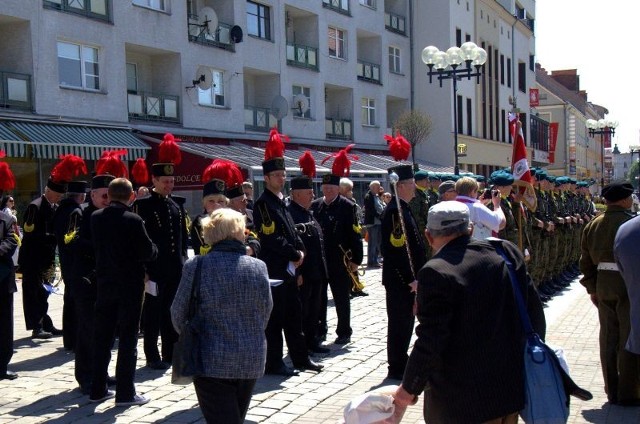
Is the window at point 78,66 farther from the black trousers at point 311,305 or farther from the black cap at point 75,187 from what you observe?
the black trousers at point 311,305

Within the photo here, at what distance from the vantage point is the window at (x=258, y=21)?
1155 inches

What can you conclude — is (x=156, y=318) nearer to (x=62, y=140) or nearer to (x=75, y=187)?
(x=75, y=187)

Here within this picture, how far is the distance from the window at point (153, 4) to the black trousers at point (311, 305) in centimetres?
1780

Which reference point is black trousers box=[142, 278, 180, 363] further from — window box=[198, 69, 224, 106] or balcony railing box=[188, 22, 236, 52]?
balcony railing box=[188, 22, 236, 52]

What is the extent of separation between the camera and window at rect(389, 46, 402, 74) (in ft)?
131

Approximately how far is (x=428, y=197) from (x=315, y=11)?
2168 cm

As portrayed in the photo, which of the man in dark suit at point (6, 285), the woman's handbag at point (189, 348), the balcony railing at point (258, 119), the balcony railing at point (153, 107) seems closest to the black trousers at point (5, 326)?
the man in dark suit at point (6, 285)

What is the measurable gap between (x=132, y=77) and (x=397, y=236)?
19.4 m

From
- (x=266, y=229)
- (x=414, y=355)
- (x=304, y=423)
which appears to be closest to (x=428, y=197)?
(x=266, y=229)

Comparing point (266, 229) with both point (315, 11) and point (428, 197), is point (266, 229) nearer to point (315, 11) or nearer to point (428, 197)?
point (428, 197)

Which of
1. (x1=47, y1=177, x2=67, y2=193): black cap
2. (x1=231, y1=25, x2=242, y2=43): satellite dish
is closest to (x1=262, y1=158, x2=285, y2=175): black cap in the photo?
(x1=47, y1=177, x2=67, y2=193): black cap

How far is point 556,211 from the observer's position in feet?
46.7

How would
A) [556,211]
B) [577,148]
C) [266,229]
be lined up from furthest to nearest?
[577,148] < [556,211] < [266,229]

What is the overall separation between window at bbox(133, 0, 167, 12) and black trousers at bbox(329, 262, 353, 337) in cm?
1716
